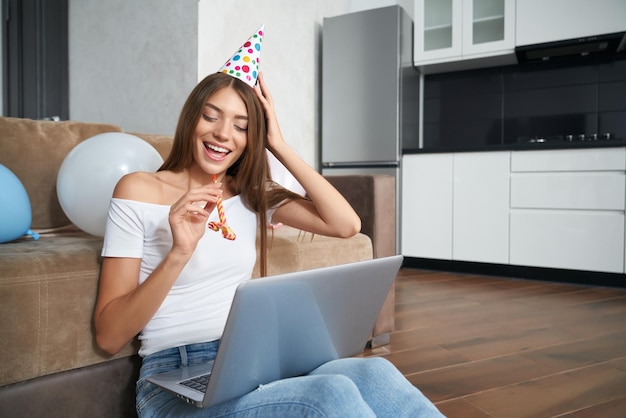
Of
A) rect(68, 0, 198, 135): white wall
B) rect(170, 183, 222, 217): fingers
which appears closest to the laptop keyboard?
rect(170, 183, 222, 217): fingers

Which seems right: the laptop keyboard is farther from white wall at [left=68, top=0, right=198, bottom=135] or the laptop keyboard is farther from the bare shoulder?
white wall at [left=68, top=0, right=198, bottom=135]

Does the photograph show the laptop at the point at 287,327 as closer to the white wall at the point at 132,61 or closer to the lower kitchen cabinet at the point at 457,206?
the white wall at the point at 132,61

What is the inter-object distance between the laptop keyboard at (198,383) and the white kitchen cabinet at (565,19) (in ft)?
10.9

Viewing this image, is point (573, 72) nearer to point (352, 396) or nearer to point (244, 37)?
point (244, 37)

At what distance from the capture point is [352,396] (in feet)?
Result: 2.36

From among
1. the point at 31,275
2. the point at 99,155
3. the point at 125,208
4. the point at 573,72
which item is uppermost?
the point at 573,72

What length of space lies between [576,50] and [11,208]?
345 cm

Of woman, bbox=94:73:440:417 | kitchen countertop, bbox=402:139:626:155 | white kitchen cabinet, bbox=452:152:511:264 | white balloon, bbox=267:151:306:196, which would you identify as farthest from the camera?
white kitchen cabinet, bbox=452:152:511:264

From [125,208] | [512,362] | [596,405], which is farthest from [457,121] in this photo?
[125,208]

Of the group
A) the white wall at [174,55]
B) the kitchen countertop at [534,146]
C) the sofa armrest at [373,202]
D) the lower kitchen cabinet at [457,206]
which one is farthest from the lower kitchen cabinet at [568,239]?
the sofa armrest at [373,202]

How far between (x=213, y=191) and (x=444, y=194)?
298 cm

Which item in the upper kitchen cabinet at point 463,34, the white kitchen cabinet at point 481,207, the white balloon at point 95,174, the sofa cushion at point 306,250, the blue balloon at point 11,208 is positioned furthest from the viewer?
the upper kitchen cabinet at point 463,34

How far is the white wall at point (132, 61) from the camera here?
288cm

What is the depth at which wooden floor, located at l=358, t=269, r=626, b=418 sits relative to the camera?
1469mm
